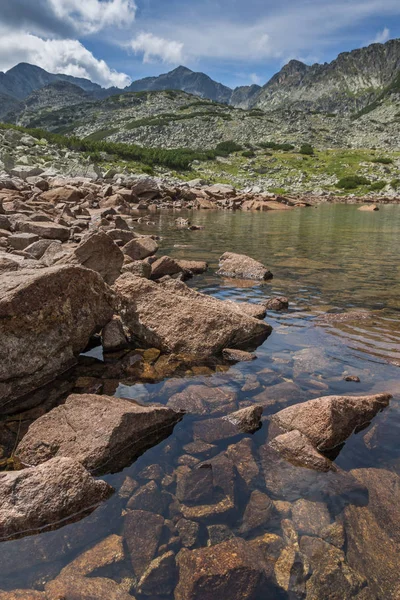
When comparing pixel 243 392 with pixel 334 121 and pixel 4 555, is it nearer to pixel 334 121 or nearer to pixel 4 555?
pixel 4 555

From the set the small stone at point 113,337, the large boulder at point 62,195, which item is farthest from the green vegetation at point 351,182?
the small stone at point 113,337

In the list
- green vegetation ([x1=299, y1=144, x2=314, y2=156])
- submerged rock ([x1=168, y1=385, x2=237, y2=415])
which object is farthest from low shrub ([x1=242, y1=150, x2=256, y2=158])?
submerged rock ([x1=168, y1=385, x2=237, y2=415])

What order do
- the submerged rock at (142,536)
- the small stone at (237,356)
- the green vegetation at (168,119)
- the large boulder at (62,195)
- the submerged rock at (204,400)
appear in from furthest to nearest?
the green vegetation at (168,119)
the large boulder at (62,195)
the small stone at (237,356)
the submerged rock at (204,400)
the submerged rock at (142,536)

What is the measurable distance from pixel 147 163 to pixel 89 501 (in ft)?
318

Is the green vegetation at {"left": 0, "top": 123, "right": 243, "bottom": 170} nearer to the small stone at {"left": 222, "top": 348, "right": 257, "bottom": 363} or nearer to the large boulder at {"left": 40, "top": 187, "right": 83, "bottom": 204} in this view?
the large boulder at {"left": 40, "top": 187, "right": 83, "bottom": 204}

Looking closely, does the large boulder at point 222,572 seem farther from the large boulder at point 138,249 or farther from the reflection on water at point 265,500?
the large boulder at point 138,249

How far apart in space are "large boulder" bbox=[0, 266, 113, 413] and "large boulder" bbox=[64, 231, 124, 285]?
319 cm

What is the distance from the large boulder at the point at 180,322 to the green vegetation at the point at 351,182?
9092cm

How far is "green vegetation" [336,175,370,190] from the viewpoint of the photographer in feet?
297

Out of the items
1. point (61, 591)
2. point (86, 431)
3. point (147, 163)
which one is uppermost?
point (147, 163)

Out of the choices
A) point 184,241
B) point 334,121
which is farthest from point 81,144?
point 334,121

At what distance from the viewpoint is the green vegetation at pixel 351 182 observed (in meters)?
90.4

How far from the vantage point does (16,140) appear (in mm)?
75625

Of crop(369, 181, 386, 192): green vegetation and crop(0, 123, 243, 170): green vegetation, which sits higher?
crop(0, 123, 243, 170): green vegetation
